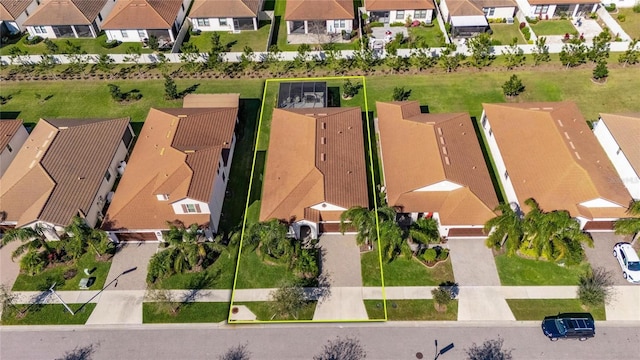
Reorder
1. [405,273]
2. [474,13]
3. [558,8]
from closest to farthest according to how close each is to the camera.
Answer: [405,273]
[474,13]
[558,8]

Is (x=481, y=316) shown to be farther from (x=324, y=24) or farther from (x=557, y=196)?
(x=324, y=24)

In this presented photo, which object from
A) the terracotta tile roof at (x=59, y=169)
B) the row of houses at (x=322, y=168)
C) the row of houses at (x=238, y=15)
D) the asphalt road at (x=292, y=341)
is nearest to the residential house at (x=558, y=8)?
the row of houses at (x=238, y=15)

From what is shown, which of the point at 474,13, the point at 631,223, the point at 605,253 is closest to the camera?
the point at 631,223

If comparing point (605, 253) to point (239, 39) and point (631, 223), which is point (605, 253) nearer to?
point (631, 223)

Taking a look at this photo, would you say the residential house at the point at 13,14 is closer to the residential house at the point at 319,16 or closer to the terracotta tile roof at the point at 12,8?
the terracotta tile roof at the point at 12,8

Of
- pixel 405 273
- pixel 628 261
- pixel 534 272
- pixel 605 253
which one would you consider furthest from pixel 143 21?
pixel 628 261

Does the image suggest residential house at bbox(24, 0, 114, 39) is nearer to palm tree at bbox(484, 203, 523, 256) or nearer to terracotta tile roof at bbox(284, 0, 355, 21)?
terracotta tile roof at bbox(284, 0, 355, 21)
